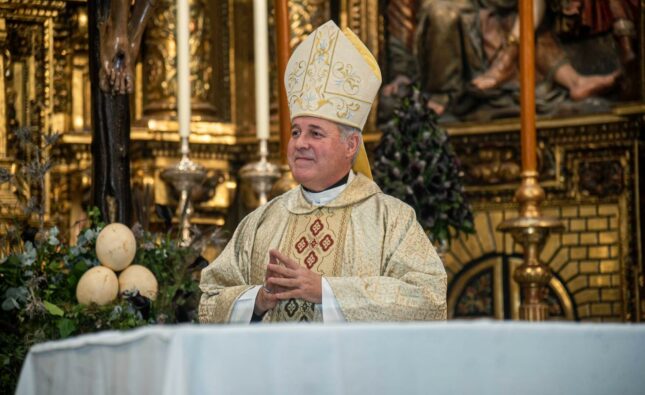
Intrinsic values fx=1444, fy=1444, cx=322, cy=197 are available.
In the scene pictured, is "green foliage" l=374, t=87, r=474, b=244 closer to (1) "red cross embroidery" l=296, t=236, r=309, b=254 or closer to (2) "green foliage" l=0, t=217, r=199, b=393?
(2) "green foliage" l=0, t=217, r=199, b=393

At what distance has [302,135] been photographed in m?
3.53

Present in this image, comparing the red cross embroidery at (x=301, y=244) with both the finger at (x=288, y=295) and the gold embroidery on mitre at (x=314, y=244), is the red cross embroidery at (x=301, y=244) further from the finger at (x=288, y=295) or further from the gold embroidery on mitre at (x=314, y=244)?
the finger at (x=288, y=295)

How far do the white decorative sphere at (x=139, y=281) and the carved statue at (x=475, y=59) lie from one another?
2669 millimetres

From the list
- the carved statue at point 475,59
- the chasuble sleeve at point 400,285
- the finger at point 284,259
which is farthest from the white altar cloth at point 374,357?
the carved statue at point 475,59

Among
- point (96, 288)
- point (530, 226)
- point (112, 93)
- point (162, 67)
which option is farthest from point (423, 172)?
point (162, 67)

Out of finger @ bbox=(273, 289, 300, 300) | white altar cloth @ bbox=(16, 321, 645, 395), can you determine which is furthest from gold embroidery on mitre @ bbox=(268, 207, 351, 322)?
white altar cloth @ bbox=(16, 321, 645, 395)

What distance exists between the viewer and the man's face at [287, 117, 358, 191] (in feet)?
11.5

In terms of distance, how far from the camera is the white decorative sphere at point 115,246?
373 cm

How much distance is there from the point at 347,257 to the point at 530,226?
1.38 m

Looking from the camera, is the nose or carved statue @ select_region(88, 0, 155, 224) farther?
carved statue @ select_region(88, 0, 155, 224)

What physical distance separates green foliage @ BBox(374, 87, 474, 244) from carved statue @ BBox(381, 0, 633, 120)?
3.56 ft

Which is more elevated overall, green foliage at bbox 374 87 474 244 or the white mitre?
the white mitre

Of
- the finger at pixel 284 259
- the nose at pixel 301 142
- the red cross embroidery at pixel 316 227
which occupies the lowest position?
the finger at pixel 284 259

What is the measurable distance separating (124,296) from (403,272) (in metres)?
0.77
